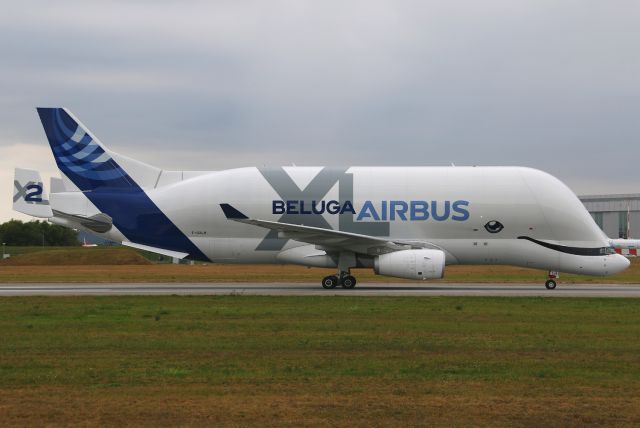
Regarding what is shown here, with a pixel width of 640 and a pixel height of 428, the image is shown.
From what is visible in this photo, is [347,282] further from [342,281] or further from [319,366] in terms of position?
[319,366]

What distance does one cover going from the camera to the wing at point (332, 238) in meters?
32.6

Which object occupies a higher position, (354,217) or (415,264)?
(354,217)

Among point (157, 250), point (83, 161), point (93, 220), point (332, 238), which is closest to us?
point (332, 238)

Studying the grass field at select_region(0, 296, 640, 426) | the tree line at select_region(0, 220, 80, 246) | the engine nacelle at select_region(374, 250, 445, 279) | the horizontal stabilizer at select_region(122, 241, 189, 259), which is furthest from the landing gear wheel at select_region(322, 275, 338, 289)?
the tree line at select_region(0, 220, 80, 246)

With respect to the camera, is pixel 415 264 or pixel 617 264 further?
pixel 617 264

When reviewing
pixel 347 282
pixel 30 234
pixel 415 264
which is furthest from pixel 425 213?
pixel 30 234

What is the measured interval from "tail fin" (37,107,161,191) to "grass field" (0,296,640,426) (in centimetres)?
1366

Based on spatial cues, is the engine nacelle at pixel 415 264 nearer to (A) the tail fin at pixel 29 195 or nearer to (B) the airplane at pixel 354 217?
(B) the airplane at pixel 354 217

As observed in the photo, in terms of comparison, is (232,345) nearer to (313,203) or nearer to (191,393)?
(191,393)

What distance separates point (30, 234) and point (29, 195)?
96.2 meters

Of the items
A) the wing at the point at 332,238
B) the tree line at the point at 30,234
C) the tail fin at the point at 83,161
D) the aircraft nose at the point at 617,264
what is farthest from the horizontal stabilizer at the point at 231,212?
the tree line at the point at 30,234

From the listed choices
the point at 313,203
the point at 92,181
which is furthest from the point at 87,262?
the point at 313,203

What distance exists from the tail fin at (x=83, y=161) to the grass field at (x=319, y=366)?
13.7 metres

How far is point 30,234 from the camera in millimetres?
127625
